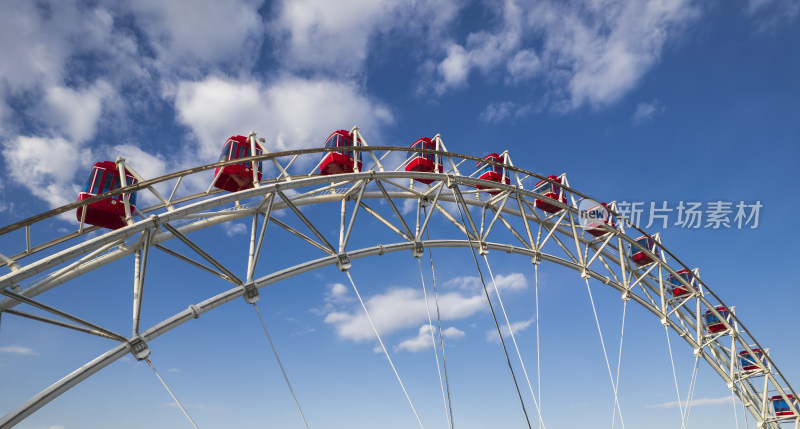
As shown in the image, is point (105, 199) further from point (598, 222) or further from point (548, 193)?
point (598, 222)

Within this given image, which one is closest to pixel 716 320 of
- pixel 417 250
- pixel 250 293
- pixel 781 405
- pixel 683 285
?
pixel 683 285

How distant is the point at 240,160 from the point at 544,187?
15.7m

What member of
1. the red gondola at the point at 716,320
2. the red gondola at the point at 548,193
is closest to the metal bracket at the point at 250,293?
the red gondola at the point at 548,193

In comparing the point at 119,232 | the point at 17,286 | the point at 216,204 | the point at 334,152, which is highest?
the point at 334,152

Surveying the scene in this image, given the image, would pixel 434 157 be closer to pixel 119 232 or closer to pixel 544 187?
pixel 544 187

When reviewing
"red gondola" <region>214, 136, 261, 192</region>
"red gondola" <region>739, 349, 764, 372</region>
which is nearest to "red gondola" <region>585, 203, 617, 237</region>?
"red gondola" <region>739, 349, 764, 372</region>

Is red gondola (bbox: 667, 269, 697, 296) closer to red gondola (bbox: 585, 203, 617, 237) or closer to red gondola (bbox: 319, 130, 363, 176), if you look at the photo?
red gondola (bbox: 585, 203, 617, 237)

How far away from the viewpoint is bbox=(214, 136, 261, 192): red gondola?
50.2ft

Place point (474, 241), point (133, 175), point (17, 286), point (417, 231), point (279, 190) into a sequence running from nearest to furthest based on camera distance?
1. point (17, 286)
2. point (133, 175)
3. point (279, 190)
4. point (417, 231)
5. point (474, 241)

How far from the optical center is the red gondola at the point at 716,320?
3297 cm

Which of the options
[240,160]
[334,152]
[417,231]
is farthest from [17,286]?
[417,231]

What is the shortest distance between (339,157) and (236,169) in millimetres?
3730

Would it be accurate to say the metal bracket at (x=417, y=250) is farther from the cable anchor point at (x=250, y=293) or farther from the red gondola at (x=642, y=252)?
the red gondola at (x=642, y=252)

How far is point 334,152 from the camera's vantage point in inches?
689
